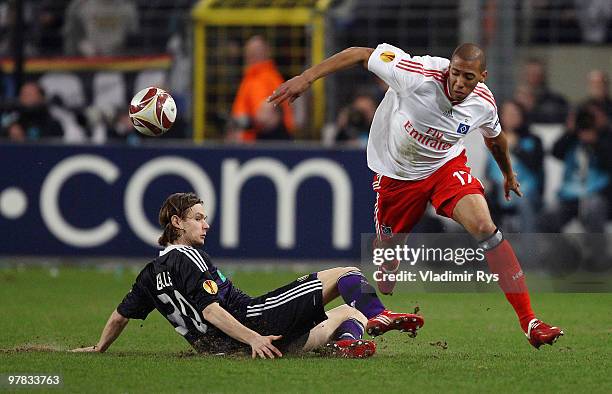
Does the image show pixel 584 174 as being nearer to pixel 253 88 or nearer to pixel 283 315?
pixel 253 88

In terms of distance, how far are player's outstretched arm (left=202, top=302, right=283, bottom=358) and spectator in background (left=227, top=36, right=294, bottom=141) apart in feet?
26.8

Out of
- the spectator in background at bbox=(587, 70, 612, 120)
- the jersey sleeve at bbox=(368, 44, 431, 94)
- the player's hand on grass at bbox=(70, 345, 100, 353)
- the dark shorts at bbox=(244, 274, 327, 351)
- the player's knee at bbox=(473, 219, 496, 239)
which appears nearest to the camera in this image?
the dark shorts at bbox=(244, 274, 327, 351)

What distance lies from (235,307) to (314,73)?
1.54 meters

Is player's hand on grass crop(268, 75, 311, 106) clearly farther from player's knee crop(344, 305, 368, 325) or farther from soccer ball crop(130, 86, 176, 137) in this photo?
soccer ball crop(130, 86, 176, 137)

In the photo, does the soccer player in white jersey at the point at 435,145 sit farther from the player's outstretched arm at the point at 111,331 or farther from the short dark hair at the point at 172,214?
the player's outstretched arm at the point at 111,331

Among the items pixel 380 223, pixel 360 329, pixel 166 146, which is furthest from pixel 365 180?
pixel 360 329

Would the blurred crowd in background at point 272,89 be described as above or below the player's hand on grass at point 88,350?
above

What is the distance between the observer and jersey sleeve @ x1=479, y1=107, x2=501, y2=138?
29.7 ft

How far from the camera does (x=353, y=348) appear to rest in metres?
7.97

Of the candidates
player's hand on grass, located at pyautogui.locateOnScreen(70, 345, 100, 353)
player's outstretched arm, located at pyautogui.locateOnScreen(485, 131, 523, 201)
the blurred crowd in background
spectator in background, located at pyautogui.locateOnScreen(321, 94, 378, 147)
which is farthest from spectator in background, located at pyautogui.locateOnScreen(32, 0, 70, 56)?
player's hand on grass, located at pyautogui.locateOnScreen(70, 345, 100, 353)

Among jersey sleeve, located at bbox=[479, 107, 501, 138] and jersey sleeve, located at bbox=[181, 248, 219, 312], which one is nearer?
jersey sleeve, located at bbox=[181, 248, 219, 312]

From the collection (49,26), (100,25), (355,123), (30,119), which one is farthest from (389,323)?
(49,26)

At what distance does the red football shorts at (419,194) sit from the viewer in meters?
→ 8.91

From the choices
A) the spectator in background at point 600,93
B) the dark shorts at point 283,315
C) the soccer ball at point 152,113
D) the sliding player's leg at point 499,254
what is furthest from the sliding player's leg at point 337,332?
the spectator in background at point 600,93
